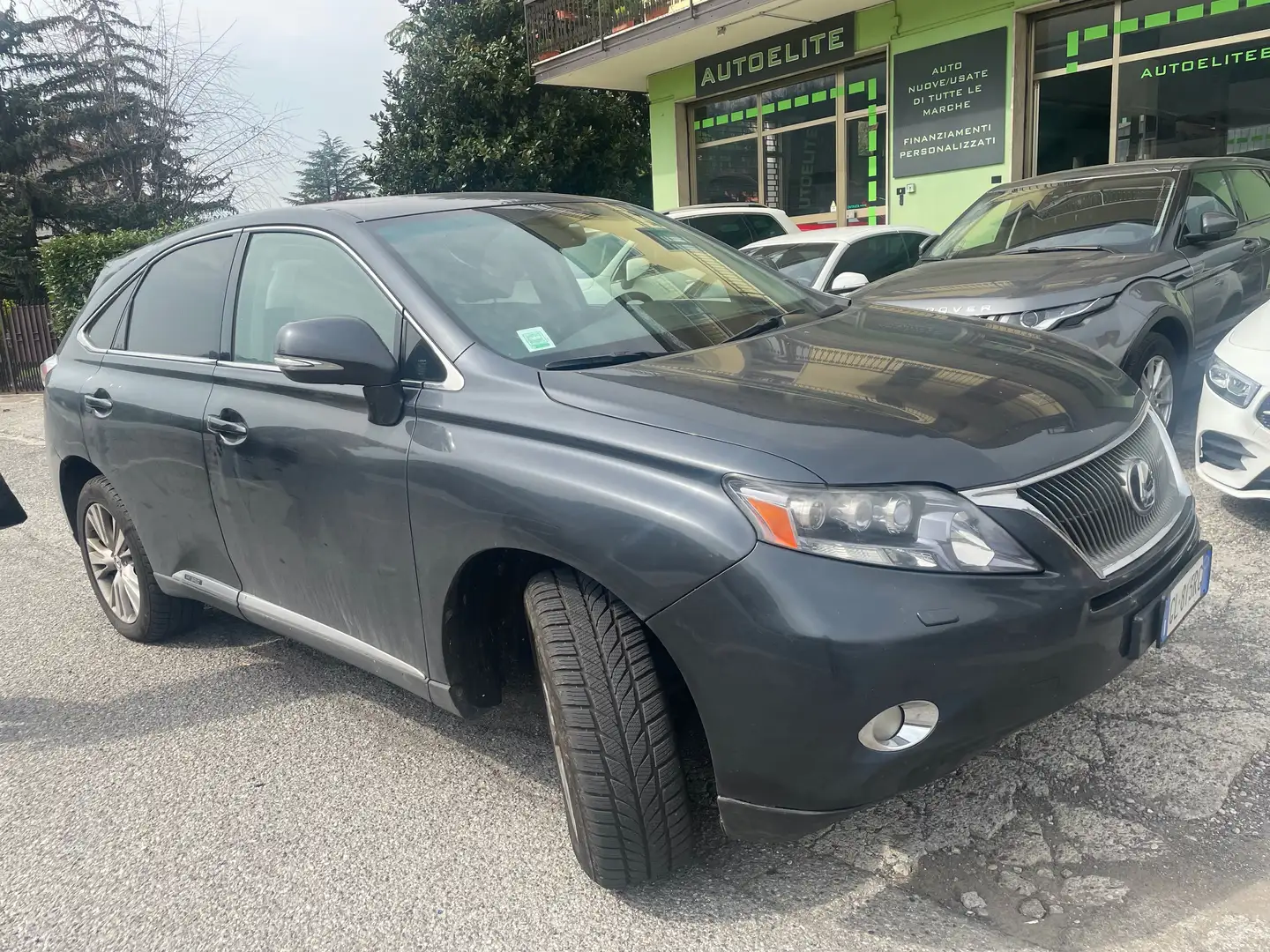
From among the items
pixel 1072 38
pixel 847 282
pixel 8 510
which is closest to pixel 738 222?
pixel 1072 38

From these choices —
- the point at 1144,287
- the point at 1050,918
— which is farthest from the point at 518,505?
the point at 1144,287

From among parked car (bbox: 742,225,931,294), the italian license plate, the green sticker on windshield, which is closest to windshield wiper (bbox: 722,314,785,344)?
the green sticker on windshield

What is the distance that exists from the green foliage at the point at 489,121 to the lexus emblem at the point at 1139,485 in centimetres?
1735

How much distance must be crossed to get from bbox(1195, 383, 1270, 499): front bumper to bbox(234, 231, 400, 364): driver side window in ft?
11.5

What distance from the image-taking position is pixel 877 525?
81.0 inches

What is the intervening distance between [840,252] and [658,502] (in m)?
6.46

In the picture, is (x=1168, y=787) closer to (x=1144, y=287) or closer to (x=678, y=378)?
(x=678, y=378)

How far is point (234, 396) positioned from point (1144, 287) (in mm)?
4480

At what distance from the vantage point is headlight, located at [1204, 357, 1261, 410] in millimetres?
4219

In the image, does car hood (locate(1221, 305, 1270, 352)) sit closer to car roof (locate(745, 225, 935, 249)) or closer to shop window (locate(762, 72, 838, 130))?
car roof (locate(745, 225, 935, 249))

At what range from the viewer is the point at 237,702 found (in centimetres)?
373

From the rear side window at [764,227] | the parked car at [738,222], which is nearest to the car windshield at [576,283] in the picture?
the parked car at [738,222]

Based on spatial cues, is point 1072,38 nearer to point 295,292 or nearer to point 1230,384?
point 1230,384

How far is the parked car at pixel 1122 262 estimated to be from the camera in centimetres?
507
